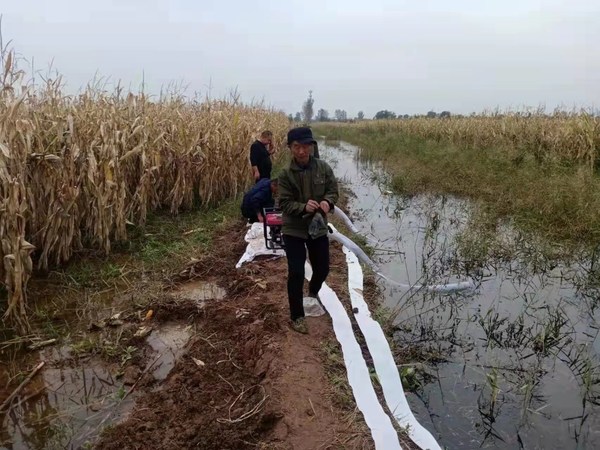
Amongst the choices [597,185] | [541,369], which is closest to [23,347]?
[541,369]

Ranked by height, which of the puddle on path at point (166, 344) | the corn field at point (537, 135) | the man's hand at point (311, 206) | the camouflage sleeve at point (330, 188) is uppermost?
the corn field at point (537, 135)

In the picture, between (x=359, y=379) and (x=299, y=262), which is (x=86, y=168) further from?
(x=359, y=379)

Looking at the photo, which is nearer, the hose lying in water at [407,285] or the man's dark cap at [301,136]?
the man's dark cap at [301,136]

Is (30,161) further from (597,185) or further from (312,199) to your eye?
(597,185)

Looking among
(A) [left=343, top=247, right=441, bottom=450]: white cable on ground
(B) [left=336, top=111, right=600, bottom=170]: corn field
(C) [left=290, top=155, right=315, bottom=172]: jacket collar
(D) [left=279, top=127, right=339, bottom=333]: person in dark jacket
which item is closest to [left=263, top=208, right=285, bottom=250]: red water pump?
(A) [left=343, top=247, right=441, bottom=450]: white cable on ground

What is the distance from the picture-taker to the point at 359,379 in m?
3.19

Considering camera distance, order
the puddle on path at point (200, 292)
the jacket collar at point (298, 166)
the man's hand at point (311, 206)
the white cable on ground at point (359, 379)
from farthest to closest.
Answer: the puddle on path at point (200, 292)
the jacket collar at point (298, 166)
the man's hand at point (311, 206)
the white cable on ground at point (359, 379)

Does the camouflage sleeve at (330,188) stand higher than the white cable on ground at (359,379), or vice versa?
the camouflage sleeve at (330,188)

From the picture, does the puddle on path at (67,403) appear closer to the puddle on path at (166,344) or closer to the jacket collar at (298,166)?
the puddle on path at (166,344)

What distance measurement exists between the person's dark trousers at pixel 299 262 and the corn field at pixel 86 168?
85.8 inches

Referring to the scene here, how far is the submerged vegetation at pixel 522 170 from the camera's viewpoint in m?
7.41

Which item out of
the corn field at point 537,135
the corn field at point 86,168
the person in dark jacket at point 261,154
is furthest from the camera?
the corn field at point 537,135

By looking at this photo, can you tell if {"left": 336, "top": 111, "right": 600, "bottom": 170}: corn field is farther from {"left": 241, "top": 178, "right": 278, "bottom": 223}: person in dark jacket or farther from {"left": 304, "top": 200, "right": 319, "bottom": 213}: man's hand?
{"left": 304, "top": 200, "right": 319, "bottom": 213}: man's hand

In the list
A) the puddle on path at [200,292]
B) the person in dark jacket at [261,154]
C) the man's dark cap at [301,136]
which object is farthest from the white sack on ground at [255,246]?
the man's dark cap at [301,136]
